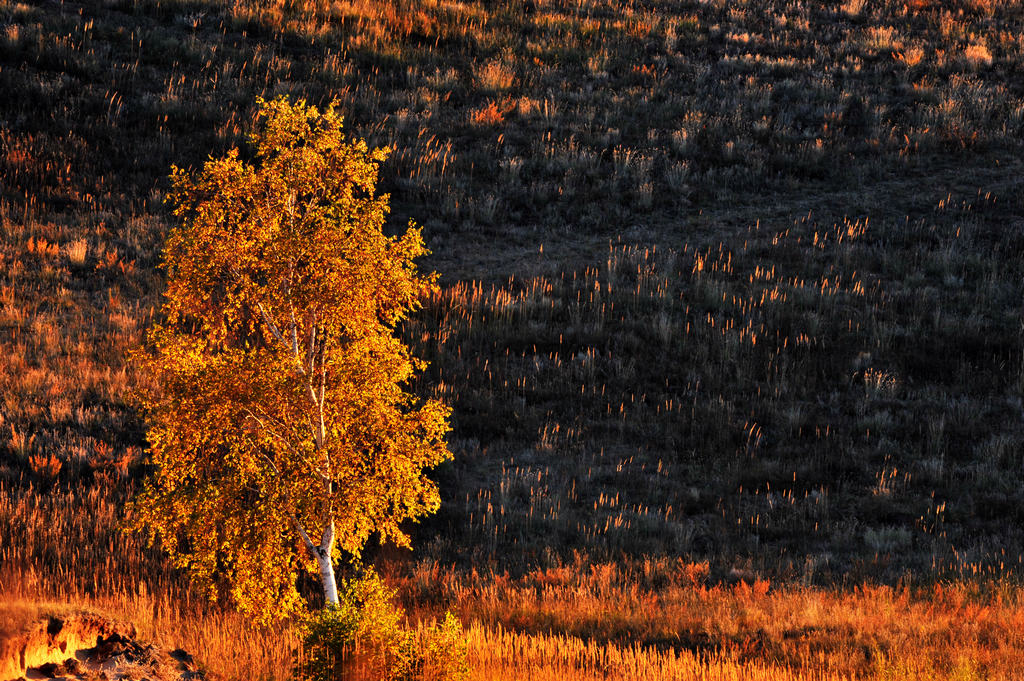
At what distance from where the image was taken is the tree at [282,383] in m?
7.51

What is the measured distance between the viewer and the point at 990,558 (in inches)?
429

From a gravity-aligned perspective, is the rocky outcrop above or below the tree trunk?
below

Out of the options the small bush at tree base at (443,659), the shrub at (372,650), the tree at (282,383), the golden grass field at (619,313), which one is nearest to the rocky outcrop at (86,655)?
the golden grass field at (619,313)

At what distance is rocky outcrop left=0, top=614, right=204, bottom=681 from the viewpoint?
22.1ft

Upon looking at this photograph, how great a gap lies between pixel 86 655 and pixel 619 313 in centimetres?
1116

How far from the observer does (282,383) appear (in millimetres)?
7609

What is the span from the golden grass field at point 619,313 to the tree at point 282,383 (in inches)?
29.7

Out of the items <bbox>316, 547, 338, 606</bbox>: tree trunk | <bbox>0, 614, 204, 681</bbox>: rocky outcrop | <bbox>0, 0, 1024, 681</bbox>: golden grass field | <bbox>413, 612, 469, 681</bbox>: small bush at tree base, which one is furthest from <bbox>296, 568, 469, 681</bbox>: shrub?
<bbox>0, 614, 204, 681</bbox>: rocky outcrop

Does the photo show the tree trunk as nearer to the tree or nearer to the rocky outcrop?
the tree

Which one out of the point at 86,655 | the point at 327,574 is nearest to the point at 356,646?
the point at 327,574

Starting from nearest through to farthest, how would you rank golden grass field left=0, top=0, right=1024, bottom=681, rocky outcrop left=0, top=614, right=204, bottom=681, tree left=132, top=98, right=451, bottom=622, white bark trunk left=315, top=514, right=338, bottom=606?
rocky outcrop left=0, top=614, right=204, bottom=681 < tree left=132, top=98, right=451, bottom=622 < white bark trunk left=315, top=514, right=338, bottom=606 < golden grass field left=0, top=0, right=1024, bottom=681

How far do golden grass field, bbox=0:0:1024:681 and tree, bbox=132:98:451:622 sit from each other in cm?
75

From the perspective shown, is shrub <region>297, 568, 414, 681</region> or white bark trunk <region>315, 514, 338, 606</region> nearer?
shrub <region>297, 568, 414, 681</region>

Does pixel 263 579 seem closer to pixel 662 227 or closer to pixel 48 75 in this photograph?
pixel 662 227
